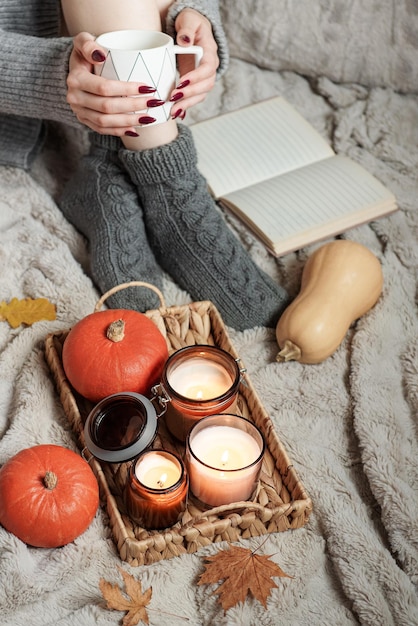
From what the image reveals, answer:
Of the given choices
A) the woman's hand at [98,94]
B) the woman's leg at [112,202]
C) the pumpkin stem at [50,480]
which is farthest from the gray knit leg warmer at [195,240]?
the pumpkin stem at [50,480]

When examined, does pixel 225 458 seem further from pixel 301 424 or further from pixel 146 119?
pixel 146 119

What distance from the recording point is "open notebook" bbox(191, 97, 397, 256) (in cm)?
128

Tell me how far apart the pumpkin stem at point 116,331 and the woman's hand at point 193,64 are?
1.03 feet

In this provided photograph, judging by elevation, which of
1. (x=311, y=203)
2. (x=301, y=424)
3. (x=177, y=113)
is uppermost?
(x=177, y=113)

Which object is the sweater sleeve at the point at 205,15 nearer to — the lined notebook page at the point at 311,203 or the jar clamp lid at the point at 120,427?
the lined notebook page at the point at 311,203

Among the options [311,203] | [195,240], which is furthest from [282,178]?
[195,240]

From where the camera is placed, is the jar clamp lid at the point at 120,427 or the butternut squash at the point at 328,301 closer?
the jar clamp lid at the point at 120,427

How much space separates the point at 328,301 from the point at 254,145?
45 cm

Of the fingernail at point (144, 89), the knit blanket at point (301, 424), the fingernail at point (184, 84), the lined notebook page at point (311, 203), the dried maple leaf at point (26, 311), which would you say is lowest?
the knit blanket at point (301, 424)

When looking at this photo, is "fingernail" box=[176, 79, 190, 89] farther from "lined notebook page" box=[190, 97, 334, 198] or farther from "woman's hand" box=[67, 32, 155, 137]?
"lined notebook page" box=[190, 97, 334, 198]

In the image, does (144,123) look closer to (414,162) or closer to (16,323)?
(16,323)

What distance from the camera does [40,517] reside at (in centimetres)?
81

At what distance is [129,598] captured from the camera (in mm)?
825

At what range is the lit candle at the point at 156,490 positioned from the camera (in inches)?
32.2
